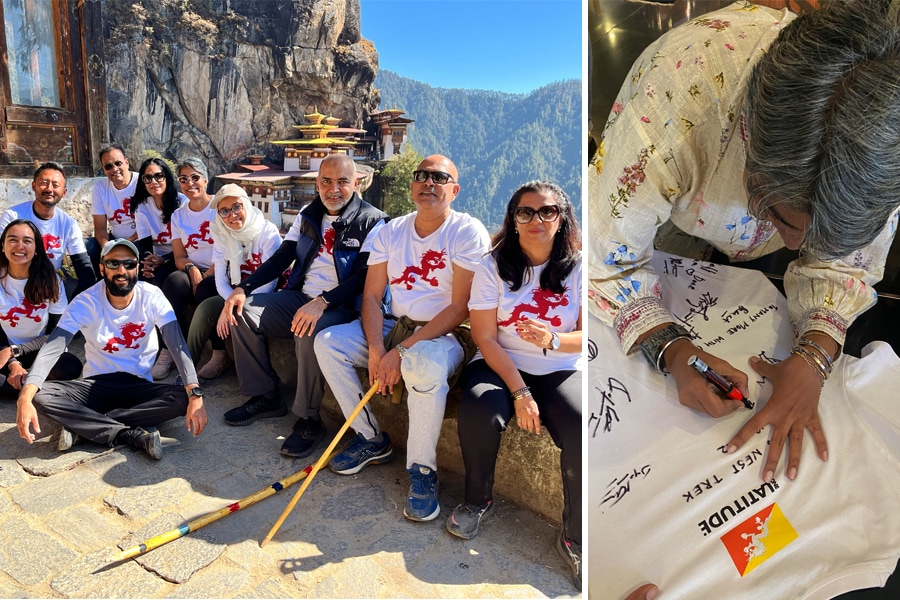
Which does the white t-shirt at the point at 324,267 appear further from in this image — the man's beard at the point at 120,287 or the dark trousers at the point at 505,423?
the dark trousers at the point at 505,423

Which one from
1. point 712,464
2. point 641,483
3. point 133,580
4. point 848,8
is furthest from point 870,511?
point 133,580

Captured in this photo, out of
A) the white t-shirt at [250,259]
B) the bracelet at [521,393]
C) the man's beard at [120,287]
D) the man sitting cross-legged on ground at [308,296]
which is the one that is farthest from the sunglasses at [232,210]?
the bracelet at [521,393]

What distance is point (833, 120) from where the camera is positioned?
815 mm

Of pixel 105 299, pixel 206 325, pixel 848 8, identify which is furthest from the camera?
pixel 206 325

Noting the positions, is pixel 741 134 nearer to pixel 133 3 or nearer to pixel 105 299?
pixel 105 299

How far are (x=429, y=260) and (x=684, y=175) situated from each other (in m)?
0.98

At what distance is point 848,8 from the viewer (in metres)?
0.83

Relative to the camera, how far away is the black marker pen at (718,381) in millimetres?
1084

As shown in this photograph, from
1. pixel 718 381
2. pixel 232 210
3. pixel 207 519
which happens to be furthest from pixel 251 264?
pixel 718 381

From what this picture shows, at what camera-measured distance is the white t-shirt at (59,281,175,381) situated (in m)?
2.24

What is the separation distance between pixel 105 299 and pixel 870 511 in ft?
7.59

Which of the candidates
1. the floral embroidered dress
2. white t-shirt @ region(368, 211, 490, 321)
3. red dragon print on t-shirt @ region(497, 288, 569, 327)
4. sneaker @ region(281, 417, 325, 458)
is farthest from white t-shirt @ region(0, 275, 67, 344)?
the floral embroidered dress

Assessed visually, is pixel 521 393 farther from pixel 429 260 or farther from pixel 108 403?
pixel 108 403

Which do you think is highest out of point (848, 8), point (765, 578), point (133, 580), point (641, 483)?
point (848, 8)
